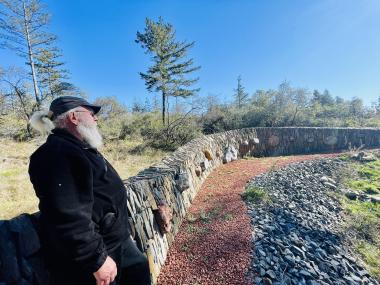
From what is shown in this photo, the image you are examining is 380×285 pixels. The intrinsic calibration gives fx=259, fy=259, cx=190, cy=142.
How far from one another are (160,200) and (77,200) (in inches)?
86.7

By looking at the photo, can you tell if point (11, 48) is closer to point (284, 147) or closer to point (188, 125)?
point (188, 125)

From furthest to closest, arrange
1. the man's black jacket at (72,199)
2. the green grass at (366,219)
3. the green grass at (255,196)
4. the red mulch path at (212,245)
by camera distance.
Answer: the green grass at (255,196) → the green grass at (366,219) → the red mulch path at (212,245) → the man's black jacket at (72,199)

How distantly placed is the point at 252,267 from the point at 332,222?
2932 mm

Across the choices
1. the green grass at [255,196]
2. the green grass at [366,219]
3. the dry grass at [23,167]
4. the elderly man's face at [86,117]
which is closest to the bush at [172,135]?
the dry grass at [23,167]

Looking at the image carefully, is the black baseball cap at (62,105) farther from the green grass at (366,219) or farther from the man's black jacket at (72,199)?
the green grass at (366,219)

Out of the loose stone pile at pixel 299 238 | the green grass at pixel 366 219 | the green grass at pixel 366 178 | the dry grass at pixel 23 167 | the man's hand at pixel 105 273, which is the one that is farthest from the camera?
the green grass at pixel 366 178

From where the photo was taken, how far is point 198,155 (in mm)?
6840

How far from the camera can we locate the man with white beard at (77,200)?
1395 mm

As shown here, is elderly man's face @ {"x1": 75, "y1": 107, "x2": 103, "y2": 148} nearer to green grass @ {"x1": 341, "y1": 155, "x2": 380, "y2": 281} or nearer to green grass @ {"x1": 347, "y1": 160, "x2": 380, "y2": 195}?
green grass @ {"x1": 341, "y1": 155, "x2": 380, "y2": 281}

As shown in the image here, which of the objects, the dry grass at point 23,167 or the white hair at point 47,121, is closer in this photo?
the white hair at point 47,121

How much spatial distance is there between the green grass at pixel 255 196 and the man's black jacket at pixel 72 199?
3.86 meters

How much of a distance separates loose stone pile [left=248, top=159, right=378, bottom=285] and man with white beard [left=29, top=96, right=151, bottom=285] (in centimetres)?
200

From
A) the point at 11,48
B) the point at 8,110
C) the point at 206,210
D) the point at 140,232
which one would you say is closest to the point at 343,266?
the point at 206,210

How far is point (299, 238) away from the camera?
414cm
